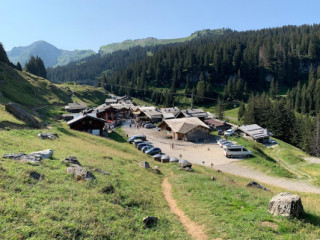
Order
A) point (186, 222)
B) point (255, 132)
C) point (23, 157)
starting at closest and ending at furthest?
point (186, 222) → point (23, 157) → point (255, 132)

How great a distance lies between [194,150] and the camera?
47250mm

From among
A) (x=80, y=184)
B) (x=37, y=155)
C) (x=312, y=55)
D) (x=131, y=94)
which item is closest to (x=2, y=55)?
(x=131, y=94)

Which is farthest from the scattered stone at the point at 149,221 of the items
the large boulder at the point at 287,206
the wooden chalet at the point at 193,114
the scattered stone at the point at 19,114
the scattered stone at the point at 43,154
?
the wooden chalet at the point at 193,114

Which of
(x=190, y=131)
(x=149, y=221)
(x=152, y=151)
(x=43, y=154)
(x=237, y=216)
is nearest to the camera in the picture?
(x=149, y=221)

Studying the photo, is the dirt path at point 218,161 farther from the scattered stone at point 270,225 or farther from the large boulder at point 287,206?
the scattered stone at point 270,225

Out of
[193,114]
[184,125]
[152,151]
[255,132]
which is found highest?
[193,114]

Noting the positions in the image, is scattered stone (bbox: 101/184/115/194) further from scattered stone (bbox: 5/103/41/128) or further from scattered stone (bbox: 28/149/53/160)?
scattered stone (bbox: 5/103/41/128)

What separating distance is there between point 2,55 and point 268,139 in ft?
359

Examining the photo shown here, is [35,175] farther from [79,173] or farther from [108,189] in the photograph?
[108,189]

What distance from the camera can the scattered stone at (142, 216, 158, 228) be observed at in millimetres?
11087

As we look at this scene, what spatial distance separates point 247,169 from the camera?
3603cm

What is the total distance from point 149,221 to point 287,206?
7.12m

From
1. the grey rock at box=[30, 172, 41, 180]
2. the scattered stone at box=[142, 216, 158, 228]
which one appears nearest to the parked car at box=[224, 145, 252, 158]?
the scattered stone at box=[142, 216, 158, 228]

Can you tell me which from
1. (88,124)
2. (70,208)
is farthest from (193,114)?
(70,208)
